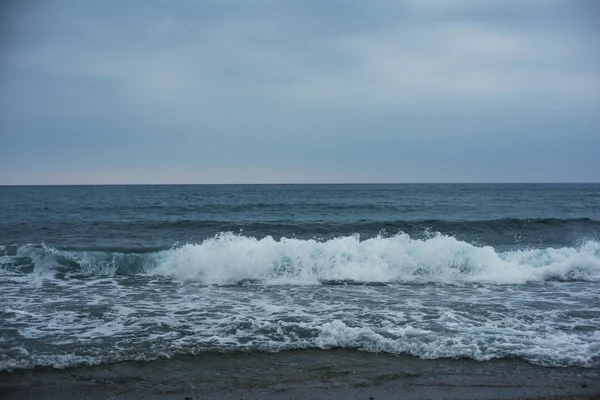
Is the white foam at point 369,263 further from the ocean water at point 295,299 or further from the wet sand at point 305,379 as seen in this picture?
the wet sand at point 305,379

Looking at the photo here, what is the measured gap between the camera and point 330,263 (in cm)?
1349

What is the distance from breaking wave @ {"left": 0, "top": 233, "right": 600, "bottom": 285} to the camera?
12.7m

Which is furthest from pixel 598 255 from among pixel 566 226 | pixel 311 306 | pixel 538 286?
pixel 311 306

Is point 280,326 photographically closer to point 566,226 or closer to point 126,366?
point 126,366

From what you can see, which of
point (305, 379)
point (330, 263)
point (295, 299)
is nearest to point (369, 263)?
point (330, 263)

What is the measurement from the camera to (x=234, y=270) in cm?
1296

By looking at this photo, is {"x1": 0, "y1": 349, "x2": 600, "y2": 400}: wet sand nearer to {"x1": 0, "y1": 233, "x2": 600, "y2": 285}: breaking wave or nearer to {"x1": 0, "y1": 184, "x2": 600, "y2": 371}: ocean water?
{"x1": 0, "y1": 184, "x2": 600, "y2": 371}: ocean water

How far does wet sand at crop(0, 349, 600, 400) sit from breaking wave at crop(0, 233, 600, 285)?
19.5 ft

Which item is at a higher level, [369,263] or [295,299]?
[369,263]

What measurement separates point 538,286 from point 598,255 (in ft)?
15.0

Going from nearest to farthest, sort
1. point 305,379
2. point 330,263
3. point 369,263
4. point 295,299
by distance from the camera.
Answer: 1. point 305,379
2. point 295,299
3. point 369,263
4. point 330,263

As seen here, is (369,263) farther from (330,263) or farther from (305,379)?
(305,379)

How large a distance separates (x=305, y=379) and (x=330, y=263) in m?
7.78

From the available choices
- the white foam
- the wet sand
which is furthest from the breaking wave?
the wet sand
